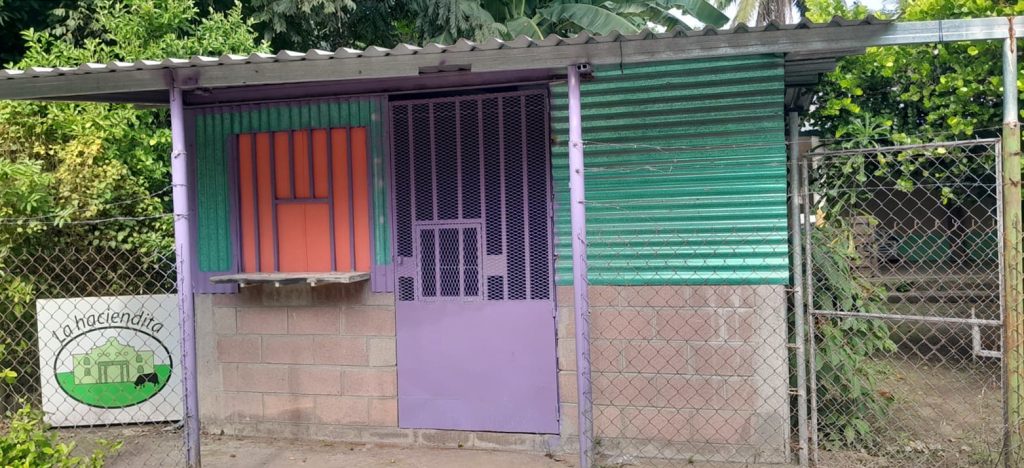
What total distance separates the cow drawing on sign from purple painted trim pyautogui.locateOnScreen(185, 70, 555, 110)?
6.55 ft

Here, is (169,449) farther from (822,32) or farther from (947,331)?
(947,331)

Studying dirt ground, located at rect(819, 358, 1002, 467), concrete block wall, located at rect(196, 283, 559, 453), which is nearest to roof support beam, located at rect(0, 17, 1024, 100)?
concrete block wall, located at rect(196, 283, 559, 453)

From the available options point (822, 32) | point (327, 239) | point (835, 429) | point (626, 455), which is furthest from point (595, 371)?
point (822, 32)

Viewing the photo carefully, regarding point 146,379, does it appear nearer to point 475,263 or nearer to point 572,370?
point 475,263

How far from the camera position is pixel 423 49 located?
3912 mm

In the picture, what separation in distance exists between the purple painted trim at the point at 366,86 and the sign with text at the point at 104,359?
4.98ft

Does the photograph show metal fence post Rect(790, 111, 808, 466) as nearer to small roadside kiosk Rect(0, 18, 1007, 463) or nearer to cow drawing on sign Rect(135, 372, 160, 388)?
small roadside kiosk Rect(0, 18, 1007, 463)

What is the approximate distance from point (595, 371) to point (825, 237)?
1.65 metres

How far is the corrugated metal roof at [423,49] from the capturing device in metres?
3.75

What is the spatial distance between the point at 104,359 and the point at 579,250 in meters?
3.92

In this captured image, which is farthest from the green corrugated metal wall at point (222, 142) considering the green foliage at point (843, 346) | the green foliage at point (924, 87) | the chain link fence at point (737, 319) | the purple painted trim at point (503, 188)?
the green foliage at point (924, 87)

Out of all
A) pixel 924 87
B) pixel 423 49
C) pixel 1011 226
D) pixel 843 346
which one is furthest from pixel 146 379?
pixel 924 87

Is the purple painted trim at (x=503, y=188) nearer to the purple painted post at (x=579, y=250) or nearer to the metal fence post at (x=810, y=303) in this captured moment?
the purple painted post at (x=579, y=250)

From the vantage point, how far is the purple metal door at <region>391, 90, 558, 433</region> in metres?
5.09
